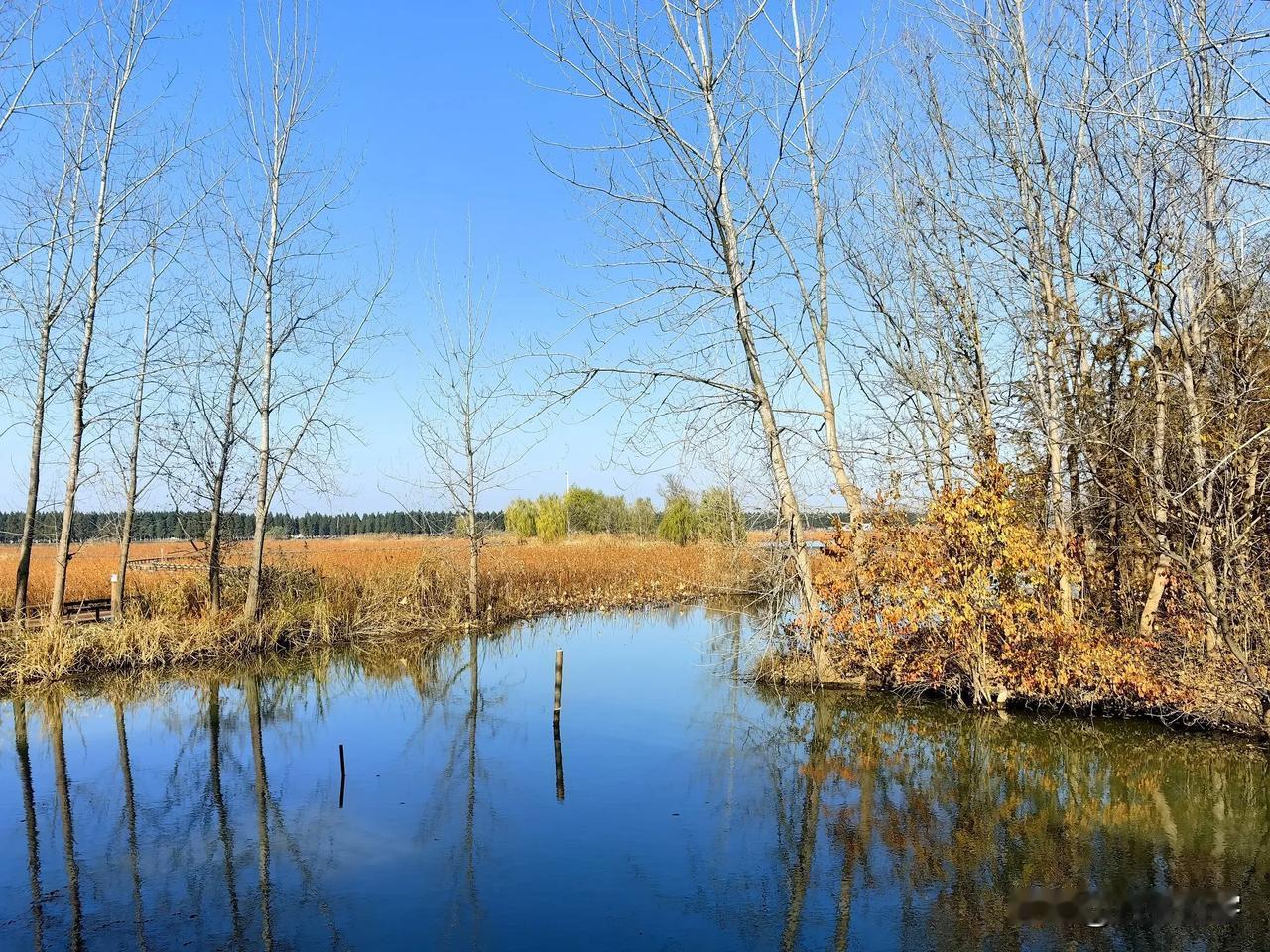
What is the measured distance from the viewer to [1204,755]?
9.52m

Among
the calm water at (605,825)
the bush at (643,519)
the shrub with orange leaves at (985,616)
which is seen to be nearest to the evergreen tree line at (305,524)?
the bush at (643,519)

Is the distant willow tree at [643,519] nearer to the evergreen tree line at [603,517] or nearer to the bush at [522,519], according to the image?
the evergreen tree line at [603,517]

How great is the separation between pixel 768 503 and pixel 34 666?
11368mm

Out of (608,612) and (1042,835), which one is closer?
(1042,835)

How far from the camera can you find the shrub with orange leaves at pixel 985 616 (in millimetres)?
11109

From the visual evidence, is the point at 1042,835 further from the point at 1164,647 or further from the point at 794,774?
the point at 1164,647

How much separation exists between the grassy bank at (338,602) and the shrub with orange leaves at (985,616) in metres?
3.41

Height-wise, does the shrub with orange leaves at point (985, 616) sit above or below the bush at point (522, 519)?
below

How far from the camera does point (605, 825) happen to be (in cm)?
793

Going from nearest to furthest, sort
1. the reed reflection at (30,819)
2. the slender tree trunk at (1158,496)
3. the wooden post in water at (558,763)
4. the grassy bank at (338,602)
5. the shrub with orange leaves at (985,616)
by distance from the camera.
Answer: the reed reflection at (30,819) < the wooden post in water at (558,763) < the slender tree trunk at (1158,496) < the shrub with orange leaves at (985,616) < the grassy bank at (338,602)

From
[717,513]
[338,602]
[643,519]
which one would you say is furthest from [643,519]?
[338,602]

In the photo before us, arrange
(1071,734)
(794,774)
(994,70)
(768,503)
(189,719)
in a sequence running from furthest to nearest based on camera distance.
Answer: (768,503)
(994,70)
(189,719)
(1071,734)
(794,774)

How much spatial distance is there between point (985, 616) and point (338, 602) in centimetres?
1361

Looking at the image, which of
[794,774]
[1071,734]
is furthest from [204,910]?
[1071,734]
